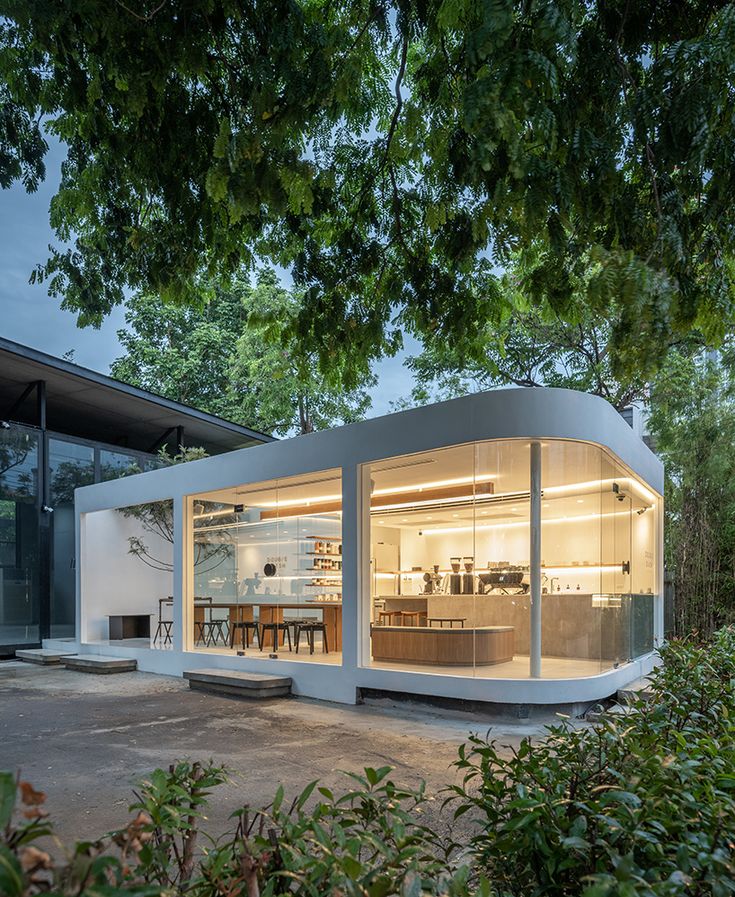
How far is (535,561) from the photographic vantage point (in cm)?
828

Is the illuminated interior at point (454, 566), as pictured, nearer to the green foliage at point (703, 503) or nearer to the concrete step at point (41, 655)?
the green foliage at point (703, 503)

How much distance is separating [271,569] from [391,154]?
24.1 feet

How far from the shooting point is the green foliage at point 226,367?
2309cm

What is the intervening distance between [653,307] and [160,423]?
17.7 metres

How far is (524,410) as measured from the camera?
814 centimetres

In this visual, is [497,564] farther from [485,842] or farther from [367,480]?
[485,842]

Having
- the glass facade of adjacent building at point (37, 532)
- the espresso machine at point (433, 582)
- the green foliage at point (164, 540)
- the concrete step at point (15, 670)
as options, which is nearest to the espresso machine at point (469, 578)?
the espresso machine at point (433, 582)

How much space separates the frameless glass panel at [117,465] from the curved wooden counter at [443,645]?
9.72m

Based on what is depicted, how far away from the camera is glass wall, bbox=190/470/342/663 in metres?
10.3

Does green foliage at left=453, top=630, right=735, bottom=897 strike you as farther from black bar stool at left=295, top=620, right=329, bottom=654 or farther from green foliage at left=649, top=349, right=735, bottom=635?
green foliage at left=649, top=349, right=735, bottom=635

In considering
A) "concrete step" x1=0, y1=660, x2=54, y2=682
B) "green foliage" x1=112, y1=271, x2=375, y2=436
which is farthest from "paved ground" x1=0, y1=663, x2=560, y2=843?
"green foliage" x1=112, y1=271, x2=375, y2=436

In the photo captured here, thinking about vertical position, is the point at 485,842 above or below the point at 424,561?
below

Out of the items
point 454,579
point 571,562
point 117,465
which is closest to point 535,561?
point 571,562

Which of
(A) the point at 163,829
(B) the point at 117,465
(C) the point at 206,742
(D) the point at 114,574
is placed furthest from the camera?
(B) the point at 117,465
